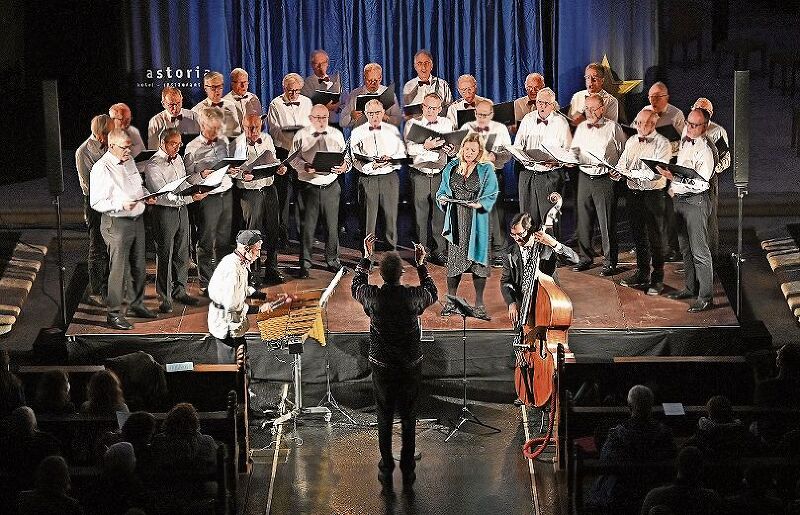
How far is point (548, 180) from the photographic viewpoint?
1362 cm

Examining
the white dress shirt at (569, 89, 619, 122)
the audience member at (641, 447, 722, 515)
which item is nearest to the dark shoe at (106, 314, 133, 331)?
the white dress shirt at (569, 89, 619, 122)

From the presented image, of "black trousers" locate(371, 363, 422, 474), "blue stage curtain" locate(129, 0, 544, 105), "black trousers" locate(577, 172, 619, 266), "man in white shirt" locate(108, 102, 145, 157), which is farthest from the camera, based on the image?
"blue stage curtain" locate(129, 0, 544, 105)

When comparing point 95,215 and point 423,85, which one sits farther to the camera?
point 423,85

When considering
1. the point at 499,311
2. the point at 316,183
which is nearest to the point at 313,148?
the point at 316,183

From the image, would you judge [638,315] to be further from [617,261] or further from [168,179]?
[168,179]

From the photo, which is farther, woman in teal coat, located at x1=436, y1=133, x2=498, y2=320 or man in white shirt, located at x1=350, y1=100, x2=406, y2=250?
man in white shirt, located at x1=350, y1=100, x2=406, y2=250

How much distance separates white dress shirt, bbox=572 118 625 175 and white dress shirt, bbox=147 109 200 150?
318cm

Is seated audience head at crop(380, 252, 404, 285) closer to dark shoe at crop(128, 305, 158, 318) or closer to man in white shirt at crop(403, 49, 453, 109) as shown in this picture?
dark shoe at crop(128, 305, 158, 318)

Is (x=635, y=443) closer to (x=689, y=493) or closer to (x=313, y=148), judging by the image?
(x=689, y=493)

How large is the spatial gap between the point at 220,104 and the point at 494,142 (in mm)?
2326

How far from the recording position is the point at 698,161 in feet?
41.5

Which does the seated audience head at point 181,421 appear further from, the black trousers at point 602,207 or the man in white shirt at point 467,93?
the black trousers at point 602,207

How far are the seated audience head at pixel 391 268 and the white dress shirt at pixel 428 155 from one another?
125 inches

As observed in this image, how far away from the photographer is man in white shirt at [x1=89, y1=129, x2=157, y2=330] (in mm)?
12422
